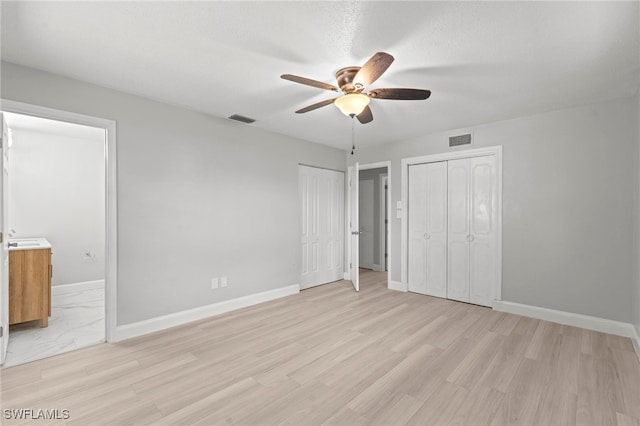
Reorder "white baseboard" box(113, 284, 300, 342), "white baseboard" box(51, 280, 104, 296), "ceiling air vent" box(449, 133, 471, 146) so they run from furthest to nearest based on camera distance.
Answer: "white baseboard" box(51, 280, 104, 296)
"ceiling air vent" box(449, 133, 471, 146)
"white baseboard" box(113, 284, 300, 342)

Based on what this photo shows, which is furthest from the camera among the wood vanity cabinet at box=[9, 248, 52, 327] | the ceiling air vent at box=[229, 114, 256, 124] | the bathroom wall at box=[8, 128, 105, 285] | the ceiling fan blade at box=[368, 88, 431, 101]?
the bathroom wall at box=[8, 128, 105, 285]

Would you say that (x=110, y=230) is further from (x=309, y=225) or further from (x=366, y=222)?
(x=366, y=222)

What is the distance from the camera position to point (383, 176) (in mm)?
6844

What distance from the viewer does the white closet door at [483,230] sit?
160 inches

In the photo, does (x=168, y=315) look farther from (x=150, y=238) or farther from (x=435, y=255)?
(x=435, y=255)

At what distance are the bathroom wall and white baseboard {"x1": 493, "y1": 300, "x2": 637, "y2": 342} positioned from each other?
21.5ft

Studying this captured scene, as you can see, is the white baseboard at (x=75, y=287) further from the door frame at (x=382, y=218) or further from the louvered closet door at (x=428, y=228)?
the door frame at (x=382, y=218)

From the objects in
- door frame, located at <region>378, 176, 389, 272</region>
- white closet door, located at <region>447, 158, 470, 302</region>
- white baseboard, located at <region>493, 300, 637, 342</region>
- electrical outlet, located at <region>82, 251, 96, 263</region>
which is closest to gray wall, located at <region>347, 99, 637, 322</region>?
white baseboard, located at <region>493, 300, 637, 342</region>

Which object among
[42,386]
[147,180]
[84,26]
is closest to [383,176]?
[147,180]

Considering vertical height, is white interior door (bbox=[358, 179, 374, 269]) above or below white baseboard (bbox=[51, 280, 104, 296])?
above

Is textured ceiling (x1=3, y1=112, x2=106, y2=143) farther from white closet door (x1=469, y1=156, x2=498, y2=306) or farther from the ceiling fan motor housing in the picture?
white closet door (x1=469, y1=156, x2=498, y2=306)

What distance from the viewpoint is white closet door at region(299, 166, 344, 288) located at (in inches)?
202

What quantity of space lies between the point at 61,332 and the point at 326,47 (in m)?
4.05

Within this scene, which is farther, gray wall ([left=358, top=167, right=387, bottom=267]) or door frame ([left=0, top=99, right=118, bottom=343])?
gray wall ([left=358, top=167, right=387, bottom=267])
